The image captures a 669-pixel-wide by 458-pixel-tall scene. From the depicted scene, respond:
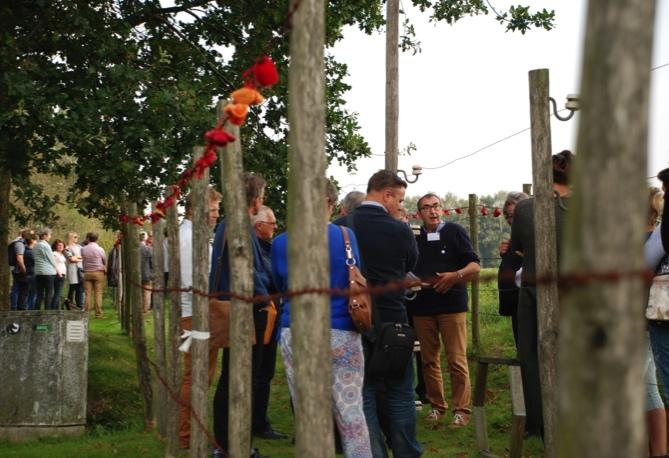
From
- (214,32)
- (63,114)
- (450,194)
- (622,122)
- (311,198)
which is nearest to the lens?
(622,122)

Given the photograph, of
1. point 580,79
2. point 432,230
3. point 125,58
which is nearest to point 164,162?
point 125,58

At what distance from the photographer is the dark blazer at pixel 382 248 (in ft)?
22.6

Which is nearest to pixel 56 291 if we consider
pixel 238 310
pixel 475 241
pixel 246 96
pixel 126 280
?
pixel 126 280

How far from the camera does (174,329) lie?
7.97m

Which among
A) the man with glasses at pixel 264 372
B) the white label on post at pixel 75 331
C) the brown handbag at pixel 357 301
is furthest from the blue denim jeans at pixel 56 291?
the brown handbag at pixel 357 301

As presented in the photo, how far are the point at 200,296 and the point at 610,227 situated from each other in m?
4.42

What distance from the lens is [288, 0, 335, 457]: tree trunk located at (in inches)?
148

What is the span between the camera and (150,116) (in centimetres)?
1155

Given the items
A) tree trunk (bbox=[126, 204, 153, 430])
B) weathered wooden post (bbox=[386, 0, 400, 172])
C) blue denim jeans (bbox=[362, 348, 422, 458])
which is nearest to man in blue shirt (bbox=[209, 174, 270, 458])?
blue denim jeans (bbox=[362, 348, 422, 458])

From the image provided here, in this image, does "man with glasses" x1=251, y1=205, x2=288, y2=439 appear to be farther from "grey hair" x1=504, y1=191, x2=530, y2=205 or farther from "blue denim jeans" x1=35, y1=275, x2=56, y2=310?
"blue denim jeans" x1=35, y1=275, x2=56, y2=310

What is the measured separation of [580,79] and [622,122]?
0.48 feet

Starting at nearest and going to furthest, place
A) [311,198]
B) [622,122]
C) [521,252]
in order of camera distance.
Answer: [622,122]
[311,198]
[521,252]

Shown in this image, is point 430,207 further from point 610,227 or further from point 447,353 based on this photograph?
point 610,227

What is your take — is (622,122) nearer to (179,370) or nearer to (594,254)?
(594,254)
